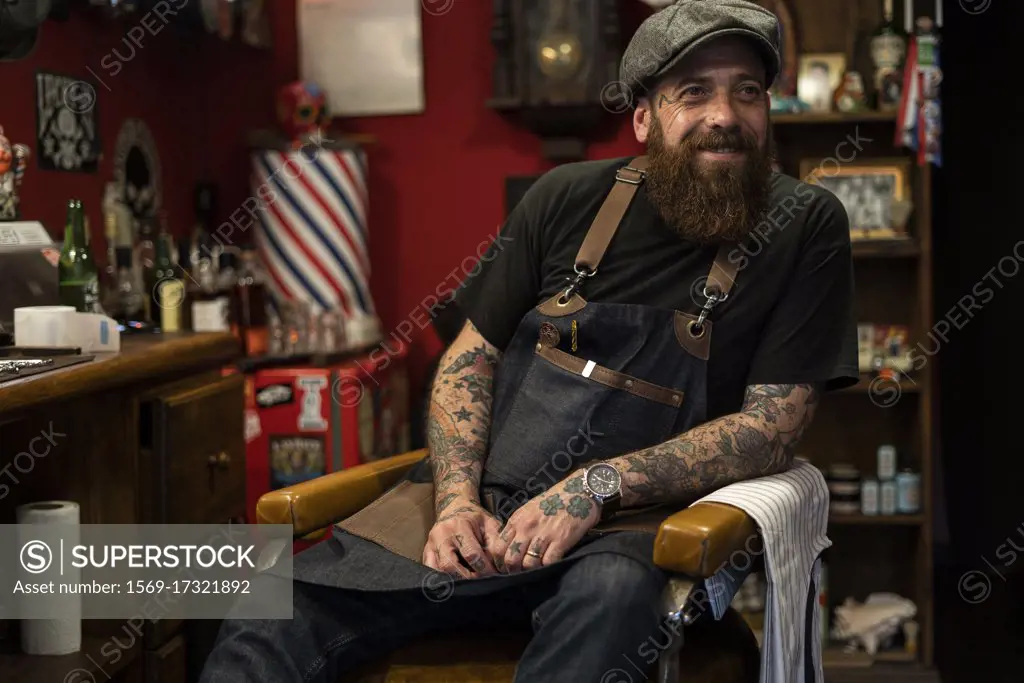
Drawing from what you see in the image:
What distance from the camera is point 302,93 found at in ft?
14.2

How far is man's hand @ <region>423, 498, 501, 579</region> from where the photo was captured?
1946 millimetres

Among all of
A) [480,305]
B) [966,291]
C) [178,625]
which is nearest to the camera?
[480,305]

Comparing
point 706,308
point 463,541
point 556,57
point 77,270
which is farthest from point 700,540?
point 556,57

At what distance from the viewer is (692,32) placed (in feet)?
7.00

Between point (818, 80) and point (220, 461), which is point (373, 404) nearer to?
point (220, 461)

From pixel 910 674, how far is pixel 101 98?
2830 millimetres

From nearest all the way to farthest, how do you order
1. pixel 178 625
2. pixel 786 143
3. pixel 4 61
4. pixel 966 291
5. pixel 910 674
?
pixel 178 625
pixel 4 61
pixel 910 674
pixel 786 143
pixel 966 291

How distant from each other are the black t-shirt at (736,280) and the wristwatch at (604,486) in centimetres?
28

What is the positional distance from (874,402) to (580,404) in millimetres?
1927

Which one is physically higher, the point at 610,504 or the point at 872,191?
the point at 872,191

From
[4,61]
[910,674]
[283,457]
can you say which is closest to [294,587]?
[4,61]

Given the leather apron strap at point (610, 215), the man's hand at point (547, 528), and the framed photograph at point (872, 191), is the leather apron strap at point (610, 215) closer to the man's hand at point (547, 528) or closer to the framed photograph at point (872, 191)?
the man's hand at point (547, 528)

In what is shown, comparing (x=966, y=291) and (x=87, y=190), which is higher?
(x=87, y=190)

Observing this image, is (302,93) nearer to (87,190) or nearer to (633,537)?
(87,190)
